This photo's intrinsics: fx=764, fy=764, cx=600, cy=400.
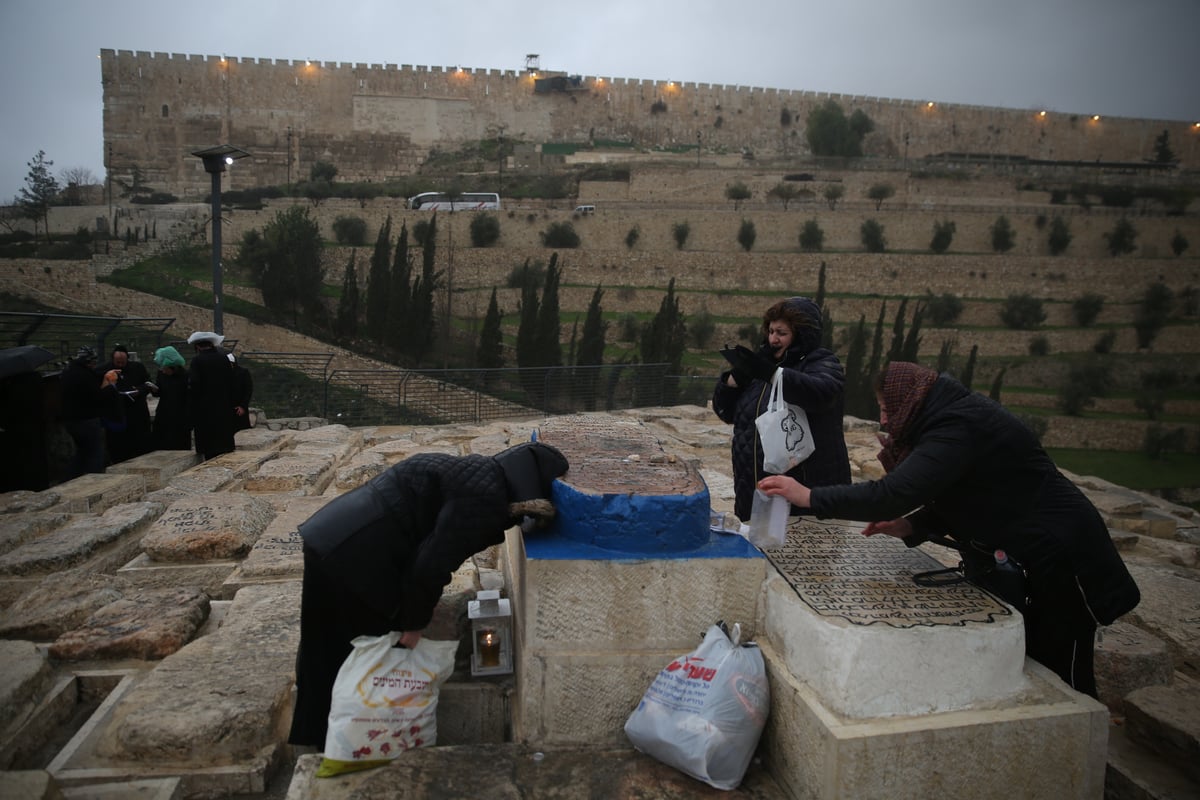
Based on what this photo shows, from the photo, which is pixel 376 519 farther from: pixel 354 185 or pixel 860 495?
pixel 354 185

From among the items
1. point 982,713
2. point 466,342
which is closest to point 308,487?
point 982,713

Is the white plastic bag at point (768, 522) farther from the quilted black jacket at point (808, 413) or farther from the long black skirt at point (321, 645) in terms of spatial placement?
the long black skirt at point (321, 645)

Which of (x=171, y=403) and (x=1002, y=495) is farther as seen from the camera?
(x=171, y=403)

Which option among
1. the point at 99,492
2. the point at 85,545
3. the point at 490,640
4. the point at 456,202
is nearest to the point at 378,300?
the point at 456,202

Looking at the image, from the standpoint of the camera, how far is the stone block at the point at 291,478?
533 centimetres

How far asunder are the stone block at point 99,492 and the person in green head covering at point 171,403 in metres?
1.22

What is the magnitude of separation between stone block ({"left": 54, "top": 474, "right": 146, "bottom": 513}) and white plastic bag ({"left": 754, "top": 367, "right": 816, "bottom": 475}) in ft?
14.8

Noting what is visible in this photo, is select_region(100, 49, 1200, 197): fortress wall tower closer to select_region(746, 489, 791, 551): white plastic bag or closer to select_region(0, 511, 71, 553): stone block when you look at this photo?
select_region(0, 511, 71, 553): stone block

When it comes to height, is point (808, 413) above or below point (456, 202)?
below

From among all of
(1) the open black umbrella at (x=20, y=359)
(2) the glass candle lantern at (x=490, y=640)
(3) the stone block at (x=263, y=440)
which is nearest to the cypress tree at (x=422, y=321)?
(3) the stone block at (x=263, y=440)

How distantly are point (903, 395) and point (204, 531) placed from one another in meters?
3.43

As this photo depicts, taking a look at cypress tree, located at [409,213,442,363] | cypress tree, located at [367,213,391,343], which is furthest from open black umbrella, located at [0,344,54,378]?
cypress tree, located at [367,213,391,343]

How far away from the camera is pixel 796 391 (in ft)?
9.60

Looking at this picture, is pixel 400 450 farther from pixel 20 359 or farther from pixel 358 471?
pixel 20 359
